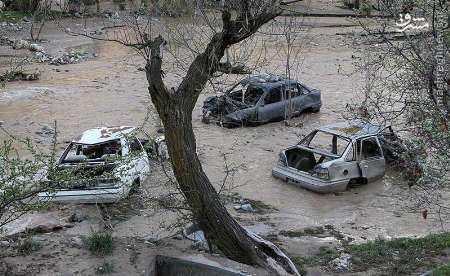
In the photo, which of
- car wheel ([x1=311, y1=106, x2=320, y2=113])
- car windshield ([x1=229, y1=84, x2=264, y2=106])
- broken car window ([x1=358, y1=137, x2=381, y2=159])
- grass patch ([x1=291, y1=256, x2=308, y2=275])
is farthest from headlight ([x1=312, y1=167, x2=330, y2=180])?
car wheel ([x1=311, y1=106, x2=320, y2=113])

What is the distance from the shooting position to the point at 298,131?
739 inches

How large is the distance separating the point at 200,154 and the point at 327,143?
329 centimetres

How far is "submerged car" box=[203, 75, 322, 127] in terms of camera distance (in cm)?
1839

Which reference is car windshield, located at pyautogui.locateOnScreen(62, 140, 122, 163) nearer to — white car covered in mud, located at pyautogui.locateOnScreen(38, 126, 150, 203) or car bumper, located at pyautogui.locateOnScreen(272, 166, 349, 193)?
white car covered in mud, located at pyautogui.locateOnScreen(38, 126, 150, 203)

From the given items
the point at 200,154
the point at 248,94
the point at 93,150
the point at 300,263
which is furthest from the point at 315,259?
the point at 248,94

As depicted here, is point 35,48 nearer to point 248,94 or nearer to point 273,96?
point 248,94

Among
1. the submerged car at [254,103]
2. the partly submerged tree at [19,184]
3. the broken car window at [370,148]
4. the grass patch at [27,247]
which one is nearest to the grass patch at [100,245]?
the grass patch at [27,247]

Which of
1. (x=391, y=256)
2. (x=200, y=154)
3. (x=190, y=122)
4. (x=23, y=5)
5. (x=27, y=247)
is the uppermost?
(x=23, y=5)

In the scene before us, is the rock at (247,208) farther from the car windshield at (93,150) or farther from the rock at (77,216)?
the rock at (77,216)

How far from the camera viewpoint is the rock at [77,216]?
37.9ft

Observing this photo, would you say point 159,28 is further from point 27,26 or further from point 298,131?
point 27,26

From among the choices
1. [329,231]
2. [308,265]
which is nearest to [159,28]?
[329,231]

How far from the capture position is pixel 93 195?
11734 mm

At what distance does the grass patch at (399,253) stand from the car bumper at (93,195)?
4.11 metres
